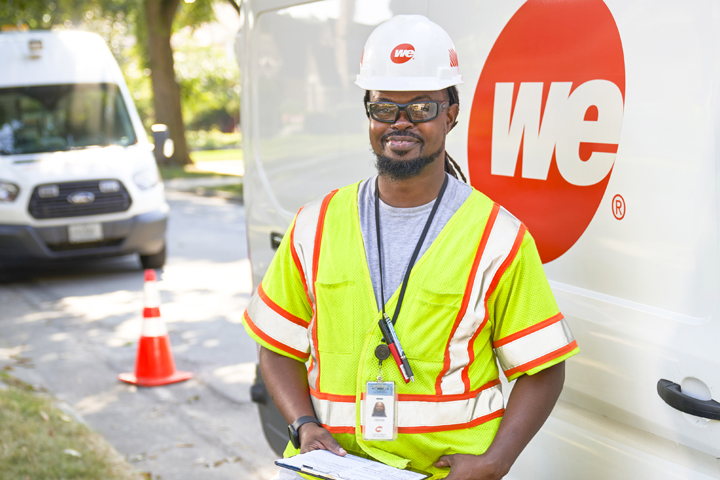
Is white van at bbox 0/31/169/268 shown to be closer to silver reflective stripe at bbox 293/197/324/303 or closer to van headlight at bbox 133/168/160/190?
van headlight at bbox 133/168/160/190

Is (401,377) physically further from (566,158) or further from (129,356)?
(129,356)

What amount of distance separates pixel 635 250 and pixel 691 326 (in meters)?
0.21

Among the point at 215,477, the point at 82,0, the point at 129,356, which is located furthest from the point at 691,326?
the point at 82,0

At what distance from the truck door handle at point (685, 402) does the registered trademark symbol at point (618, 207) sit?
374mm

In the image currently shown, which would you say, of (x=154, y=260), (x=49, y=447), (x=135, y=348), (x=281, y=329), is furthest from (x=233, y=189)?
(x=281, y=329)

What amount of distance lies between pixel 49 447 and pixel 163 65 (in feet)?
60.4

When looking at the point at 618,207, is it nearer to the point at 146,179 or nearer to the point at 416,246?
the point at 416,246

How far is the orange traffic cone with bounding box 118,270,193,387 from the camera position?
5309 mm

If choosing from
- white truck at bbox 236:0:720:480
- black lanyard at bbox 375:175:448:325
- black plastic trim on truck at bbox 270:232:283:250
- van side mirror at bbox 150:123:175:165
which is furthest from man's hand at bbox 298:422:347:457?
van side mirror at bbox 150:123:175:165

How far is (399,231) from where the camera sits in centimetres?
192

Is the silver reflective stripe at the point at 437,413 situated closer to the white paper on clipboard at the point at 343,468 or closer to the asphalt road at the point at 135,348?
the white paper on clipboard at the point at 343,468

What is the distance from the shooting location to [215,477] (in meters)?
4.05

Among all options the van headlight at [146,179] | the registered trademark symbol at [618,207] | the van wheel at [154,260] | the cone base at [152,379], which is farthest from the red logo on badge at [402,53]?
the van wheel at [154,260]

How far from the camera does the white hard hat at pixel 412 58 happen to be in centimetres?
182
